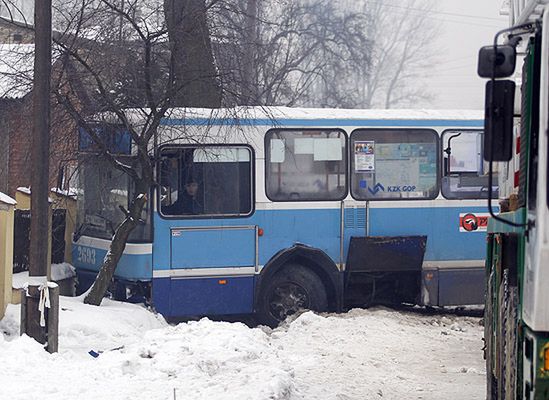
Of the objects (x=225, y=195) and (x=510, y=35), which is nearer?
(x=510, y=35)

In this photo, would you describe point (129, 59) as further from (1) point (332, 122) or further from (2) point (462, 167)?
(2) point (462, 167)

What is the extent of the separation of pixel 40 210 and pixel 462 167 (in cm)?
709

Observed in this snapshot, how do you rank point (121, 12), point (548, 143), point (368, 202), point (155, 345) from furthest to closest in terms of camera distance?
1. point (368, 202)
2. point (121, 12)
3. point (155, 345)
4. point (548, 143)

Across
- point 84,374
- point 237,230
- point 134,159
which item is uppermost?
point 134,159

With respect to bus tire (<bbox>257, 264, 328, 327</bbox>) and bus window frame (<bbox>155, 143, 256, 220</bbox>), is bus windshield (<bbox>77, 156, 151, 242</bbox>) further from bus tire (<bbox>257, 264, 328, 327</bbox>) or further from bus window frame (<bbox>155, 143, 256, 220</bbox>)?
bus tire (<bbox>257, 264, 328, 327</bbox>)

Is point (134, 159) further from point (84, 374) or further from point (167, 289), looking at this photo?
point (84, 374)

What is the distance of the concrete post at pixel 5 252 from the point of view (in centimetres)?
1232

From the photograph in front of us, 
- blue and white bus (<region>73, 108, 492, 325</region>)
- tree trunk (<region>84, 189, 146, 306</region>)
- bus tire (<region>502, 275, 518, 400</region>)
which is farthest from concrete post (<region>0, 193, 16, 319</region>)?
bus tire (<region>502, 275, 518, 400</region>)

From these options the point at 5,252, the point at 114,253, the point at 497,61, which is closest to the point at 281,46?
the point at 114,253

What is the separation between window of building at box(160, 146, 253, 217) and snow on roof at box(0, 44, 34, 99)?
2.17 metres

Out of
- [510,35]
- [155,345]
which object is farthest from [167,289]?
[510,35]

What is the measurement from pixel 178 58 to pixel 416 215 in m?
4.41

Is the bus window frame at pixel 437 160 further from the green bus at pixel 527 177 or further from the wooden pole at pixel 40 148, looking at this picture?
the green bus at pixel 527 177

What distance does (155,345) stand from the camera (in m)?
10.6
